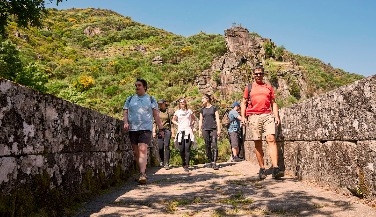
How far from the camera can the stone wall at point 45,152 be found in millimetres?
2930

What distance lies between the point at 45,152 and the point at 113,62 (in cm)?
4084

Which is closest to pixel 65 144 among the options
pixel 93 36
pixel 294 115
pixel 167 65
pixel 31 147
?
pixel 31 147

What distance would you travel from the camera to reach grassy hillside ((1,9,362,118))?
3145cm

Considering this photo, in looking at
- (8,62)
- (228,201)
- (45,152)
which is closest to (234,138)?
(228,201)

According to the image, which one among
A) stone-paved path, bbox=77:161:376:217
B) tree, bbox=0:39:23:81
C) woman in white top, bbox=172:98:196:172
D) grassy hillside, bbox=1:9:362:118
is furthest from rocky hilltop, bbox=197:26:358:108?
stone-paved path, bbox=77:161:376:217

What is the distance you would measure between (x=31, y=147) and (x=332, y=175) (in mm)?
3365

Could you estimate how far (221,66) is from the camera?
31.3 m

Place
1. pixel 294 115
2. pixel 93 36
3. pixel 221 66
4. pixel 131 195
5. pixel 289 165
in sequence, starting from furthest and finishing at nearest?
pixel 93 36 → pixel 221 66 → pixel 289 165 → pixel 294 115 → pixel 131 195

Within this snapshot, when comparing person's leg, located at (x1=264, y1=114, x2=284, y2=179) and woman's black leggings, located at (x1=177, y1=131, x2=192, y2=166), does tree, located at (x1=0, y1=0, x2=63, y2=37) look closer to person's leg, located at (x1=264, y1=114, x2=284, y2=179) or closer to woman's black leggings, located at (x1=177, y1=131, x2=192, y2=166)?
woman's black leggings, located at (x1=177, y1=131, x2=192, y2=166)

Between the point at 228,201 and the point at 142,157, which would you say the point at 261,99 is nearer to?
Result: the point at 142,157

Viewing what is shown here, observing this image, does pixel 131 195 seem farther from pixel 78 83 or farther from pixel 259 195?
pixel 78 83

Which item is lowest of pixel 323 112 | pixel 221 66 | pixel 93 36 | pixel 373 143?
pixel 373 143

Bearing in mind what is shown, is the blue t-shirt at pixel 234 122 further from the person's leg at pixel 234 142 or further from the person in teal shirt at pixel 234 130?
the person's leg at pixel 234 142

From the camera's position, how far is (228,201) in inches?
174
